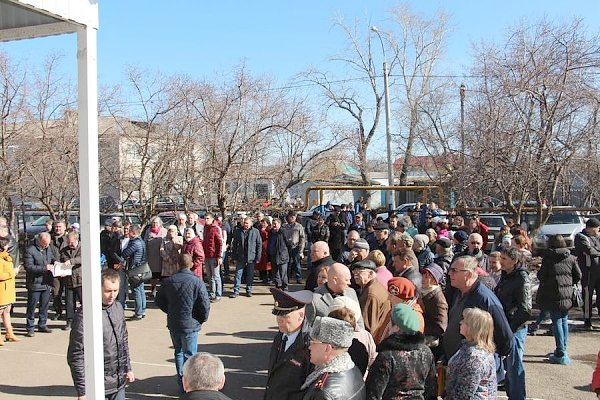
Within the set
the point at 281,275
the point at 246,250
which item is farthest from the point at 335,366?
the point at 281,275

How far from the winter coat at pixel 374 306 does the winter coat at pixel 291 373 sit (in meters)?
1.63

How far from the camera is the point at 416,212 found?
1562 centimetres

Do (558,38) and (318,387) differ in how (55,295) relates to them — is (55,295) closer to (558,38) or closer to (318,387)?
(318,387)

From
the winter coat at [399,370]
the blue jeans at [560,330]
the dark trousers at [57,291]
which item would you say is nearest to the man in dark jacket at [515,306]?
the blue jeans at [560,330]

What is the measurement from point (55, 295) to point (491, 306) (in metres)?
7.69

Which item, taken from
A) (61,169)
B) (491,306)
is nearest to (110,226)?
(61,169)

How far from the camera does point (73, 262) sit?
31.0 ft

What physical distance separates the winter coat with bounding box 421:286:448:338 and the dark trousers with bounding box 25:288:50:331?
6.50m

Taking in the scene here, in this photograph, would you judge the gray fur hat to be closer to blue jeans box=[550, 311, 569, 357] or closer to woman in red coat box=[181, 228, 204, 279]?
blue jeans box=[550, 311, 569, 357]

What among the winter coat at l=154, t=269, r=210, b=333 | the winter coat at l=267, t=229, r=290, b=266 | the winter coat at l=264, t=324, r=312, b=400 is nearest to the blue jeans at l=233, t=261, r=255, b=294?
the winter coat at l=267, t=229, r=290, b=266

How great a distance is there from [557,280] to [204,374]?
5.96 meters

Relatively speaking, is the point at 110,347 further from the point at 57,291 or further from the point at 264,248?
the point at 264,248

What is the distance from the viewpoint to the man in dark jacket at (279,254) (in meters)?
12.5

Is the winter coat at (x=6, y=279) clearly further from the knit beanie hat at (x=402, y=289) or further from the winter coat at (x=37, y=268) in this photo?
the knit beanie hat at (x=402, y=289)
